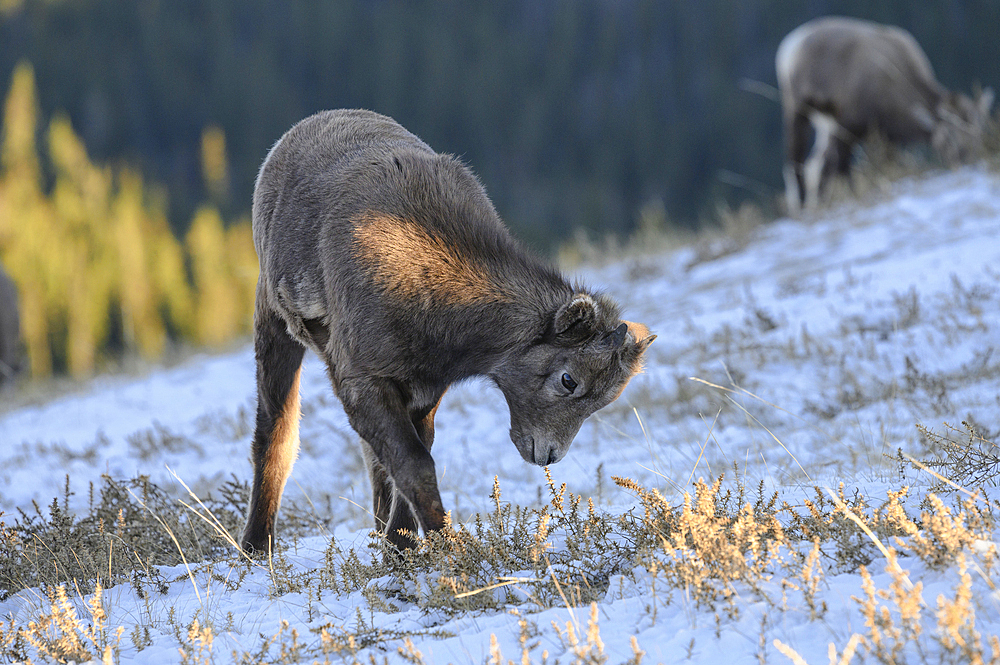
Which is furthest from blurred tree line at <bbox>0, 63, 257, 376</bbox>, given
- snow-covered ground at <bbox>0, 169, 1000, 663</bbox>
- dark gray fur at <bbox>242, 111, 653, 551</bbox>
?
dark gray fur at <bbox>242, 111, 653, 551</bbox>

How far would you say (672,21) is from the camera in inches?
3105

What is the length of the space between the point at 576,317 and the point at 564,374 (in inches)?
10.1

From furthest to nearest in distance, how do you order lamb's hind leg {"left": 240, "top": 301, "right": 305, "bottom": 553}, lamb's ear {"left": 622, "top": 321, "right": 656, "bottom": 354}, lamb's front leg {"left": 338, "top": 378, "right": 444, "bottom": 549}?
lamb's hind leg {"left": 240, "top": 301, "right": 305, "bottom": 553} < lamb's ear {"left": 622, "top": 321, "right": 656, "bottom": 354} < lamb's front leg {"left": 338, "top": 378, "right": 444, "bottom": 549}

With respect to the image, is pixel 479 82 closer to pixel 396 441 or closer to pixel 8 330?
pixel 8 330

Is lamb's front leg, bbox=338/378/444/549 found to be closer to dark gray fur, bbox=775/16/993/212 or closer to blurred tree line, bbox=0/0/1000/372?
dark gray fur, bbox=775/16/993/212

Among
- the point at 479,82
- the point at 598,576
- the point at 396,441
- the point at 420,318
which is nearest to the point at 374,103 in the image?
the point at 479,82

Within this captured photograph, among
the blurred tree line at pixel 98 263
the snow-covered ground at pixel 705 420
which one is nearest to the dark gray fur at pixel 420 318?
the snow-covered ground at pixel 705 420

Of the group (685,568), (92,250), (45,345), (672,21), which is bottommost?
(45,345)

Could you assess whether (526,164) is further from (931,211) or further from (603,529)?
(603,529)

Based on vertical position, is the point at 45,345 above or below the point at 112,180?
below

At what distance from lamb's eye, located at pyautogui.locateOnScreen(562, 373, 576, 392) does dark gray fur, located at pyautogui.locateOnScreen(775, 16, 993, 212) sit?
9.75 metres

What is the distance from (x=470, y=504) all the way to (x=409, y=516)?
4.73ft

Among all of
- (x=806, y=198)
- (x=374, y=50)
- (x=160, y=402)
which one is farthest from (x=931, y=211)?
(x=374, y=50)

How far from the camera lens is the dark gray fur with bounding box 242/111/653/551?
12.0 ft
